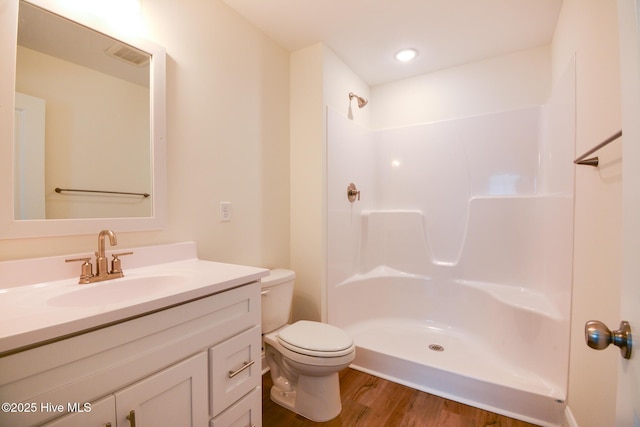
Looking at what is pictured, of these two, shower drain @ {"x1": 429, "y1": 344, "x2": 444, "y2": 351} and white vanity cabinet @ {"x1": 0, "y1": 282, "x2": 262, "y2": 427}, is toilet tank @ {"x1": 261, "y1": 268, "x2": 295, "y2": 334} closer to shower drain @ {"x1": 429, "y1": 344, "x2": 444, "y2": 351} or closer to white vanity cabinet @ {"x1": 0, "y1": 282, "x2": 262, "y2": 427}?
white vanity cabinet @ {"x1": 0, "y1": 282, "x2": 262, "y2": 427}

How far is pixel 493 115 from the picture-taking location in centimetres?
219

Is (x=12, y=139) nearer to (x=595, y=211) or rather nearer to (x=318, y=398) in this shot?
(x=318, y=398)

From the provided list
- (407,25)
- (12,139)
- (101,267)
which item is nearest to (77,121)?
(12,139)

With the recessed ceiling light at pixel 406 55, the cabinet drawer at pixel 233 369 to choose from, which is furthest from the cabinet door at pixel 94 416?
the recessed ceiling light at pixel 406 55

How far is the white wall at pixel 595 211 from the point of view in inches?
35.6

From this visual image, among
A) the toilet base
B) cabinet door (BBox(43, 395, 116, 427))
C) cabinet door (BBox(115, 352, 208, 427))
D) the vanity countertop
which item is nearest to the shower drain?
the toilet base

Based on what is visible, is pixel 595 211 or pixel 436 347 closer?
pixel 595 211

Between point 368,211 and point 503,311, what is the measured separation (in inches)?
51.5

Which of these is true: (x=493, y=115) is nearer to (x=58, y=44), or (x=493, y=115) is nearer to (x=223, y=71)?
(x=223, y=71)

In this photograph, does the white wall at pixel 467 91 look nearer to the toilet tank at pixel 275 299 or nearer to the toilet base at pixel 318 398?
the toilet tank at pixel 275 299

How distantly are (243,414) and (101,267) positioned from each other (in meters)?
0.77

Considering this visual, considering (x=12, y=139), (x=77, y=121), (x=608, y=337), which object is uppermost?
(x=77, y=121)

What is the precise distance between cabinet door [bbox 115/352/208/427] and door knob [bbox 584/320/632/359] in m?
0.98

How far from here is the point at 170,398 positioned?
2.58 feet
